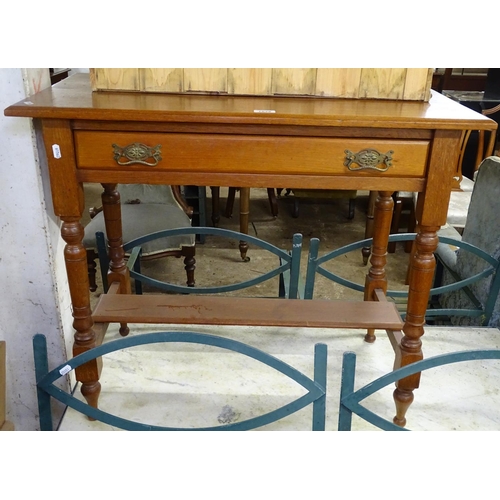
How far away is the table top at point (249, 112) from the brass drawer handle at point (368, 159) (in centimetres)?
7

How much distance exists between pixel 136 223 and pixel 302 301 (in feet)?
5.04

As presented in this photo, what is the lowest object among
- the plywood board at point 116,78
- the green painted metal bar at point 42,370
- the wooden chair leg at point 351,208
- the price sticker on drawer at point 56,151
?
the wooden chair leg at point 351,208

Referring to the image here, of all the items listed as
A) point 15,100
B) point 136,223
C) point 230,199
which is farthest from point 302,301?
point 230,199

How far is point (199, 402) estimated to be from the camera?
1688 millimetres

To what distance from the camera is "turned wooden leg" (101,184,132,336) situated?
1.90 m

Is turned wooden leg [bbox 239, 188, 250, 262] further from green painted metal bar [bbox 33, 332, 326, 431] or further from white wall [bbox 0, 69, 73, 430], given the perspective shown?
green painted metal bar [bbox 33, 332, 326, 431]

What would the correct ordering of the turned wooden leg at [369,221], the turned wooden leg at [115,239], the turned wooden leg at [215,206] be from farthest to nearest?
the turned wooden leg at [215,206] → the turned wooden leg at [369,221] → the turned wooden leg at [115,239]

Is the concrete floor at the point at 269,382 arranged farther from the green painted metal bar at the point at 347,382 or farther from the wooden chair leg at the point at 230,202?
the wooden chair leg at the point at 230,202

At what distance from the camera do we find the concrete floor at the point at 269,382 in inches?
64.1

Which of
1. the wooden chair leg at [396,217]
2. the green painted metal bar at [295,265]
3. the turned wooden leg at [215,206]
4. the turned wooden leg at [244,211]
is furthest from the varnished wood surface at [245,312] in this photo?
the turned wooden leg at [215,206]

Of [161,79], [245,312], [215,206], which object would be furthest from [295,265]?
[215,206]

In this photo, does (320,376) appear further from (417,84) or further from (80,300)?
(417,84)

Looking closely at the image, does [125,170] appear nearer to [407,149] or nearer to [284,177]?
[284,177]

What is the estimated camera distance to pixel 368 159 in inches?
51.6
